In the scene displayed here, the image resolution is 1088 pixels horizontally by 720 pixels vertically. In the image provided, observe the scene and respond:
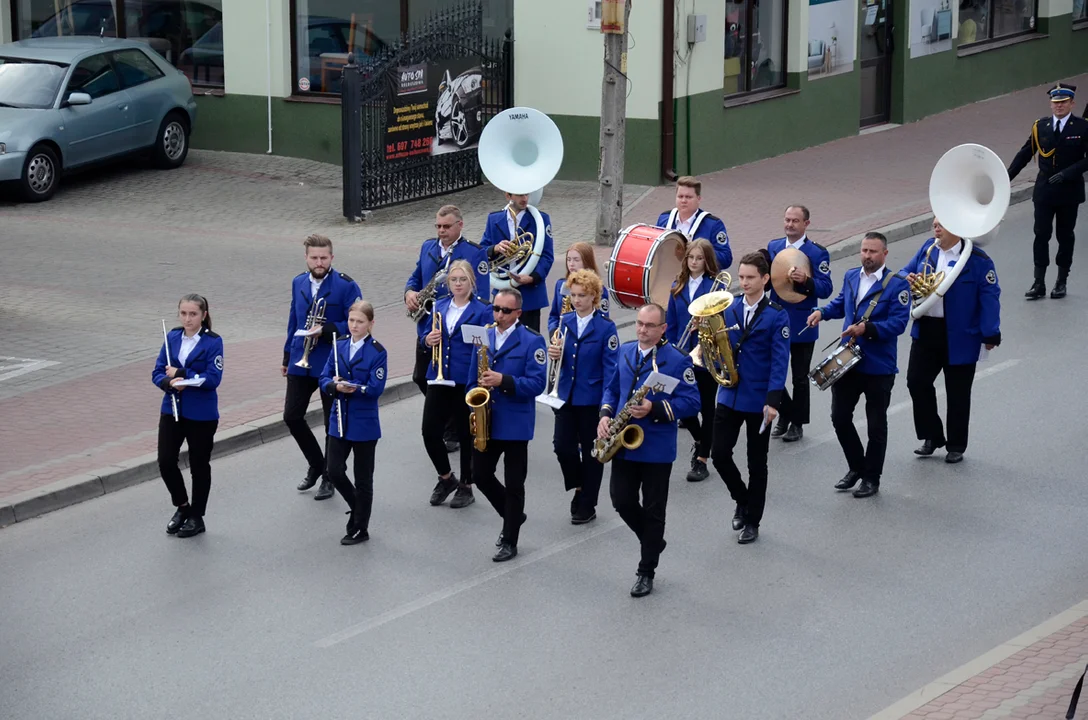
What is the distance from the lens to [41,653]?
8.16 metres

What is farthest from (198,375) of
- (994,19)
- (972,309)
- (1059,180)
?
(994,19)

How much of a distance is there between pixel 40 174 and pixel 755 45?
10276 millimetres

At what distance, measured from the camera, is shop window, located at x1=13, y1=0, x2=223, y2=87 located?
934 inches

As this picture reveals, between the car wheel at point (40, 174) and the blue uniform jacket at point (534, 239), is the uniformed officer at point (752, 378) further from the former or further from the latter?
the car wheel at point (40, 174)

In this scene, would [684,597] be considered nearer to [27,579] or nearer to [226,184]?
[27,579]

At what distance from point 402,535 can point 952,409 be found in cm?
398

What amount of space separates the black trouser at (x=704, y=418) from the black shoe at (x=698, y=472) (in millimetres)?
59

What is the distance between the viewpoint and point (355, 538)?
382 inches

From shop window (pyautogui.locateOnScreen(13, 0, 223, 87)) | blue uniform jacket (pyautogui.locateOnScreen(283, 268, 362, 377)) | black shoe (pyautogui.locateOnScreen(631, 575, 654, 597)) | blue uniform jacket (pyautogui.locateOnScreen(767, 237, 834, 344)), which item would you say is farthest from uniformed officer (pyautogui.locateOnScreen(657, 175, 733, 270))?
shop window (pyautogui.locateOnScreen(13, 0, 223, 87))

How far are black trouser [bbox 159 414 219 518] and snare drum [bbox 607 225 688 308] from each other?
326 cm

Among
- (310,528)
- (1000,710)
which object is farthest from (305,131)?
(1000,710)

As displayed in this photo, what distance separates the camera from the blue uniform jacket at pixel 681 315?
424 inches

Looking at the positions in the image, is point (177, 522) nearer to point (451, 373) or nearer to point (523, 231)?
point (451, 373)

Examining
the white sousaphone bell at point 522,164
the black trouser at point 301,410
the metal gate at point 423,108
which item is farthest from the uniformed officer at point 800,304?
the metal gate at point 423,108
